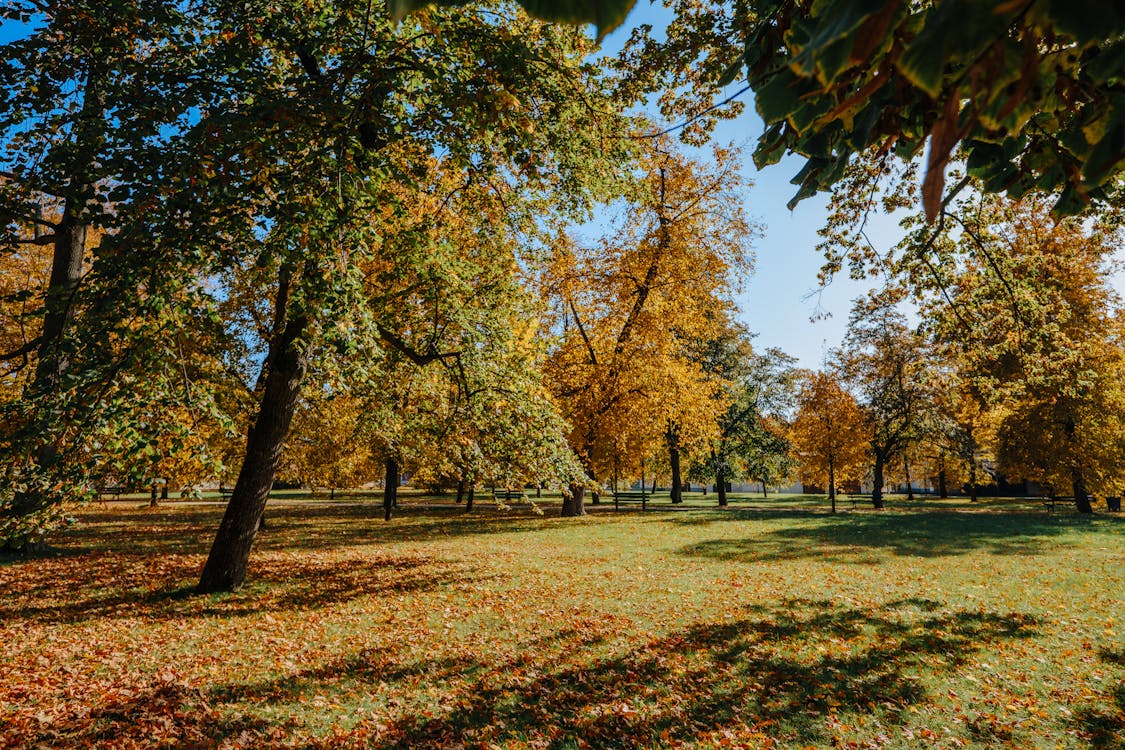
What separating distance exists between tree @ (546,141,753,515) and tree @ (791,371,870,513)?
34.4 feet

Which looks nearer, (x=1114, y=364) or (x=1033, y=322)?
(x=1033, y=322)

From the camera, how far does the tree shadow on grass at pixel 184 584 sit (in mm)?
8125

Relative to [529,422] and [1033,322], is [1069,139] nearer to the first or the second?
[1033,322]

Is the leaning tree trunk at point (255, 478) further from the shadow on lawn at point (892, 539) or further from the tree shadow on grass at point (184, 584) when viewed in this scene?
the shadow on lawn at point (892, 539)

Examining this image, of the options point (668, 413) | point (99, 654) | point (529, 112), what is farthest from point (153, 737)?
point (668, 413)

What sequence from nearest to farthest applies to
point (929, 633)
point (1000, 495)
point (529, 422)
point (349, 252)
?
point (349, 252) → point (929, 633) → point (529, 422) → point (1000, 495)

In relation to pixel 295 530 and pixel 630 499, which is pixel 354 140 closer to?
pixel 295 530

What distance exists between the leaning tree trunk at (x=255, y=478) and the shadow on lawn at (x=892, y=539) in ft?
33.5

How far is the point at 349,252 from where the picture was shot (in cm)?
611

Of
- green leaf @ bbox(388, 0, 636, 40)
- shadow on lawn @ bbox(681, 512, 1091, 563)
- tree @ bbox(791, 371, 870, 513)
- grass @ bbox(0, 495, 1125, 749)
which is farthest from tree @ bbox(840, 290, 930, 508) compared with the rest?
green leaf @ bbox(388, 0, 636, 40)

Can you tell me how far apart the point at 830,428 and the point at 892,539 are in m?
12.4

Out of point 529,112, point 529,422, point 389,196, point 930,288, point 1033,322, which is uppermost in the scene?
point 529,112

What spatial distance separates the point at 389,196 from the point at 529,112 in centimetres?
238

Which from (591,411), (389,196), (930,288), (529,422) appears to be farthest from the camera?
(591,411)
